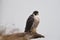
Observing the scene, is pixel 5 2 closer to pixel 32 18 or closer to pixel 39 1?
pixel 39 1

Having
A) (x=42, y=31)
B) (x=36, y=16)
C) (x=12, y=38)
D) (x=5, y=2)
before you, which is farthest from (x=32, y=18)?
(x=5, y=2)

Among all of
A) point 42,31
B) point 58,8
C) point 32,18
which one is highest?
point 58,8

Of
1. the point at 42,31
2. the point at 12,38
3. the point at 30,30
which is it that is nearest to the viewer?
the point at 12,38

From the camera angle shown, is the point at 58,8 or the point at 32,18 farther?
the point at 58,8

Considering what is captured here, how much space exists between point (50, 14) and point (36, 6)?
195 millimetres

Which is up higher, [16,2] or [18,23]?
[16,2]

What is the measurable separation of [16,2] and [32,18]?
0.65 metres

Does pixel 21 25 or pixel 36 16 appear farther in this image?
pixel 21 25

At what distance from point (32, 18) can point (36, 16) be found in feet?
0.13

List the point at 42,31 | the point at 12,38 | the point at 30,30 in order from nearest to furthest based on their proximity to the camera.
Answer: the point at 12,38, the point at 30,30, the point at 42,31

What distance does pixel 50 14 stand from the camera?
1.68m

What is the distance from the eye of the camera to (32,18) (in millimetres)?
1128

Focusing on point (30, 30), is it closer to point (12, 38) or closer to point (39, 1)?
point (12, 38)

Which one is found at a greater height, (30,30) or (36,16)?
(36,16)
